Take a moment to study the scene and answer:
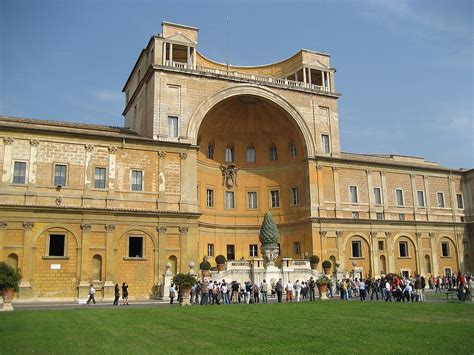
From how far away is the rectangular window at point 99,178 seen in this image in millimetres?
32688

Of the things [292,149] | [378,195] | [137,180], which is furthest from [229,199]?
[378,195]

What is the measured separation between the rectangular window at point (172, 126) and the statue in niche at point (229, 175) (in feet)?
27.2

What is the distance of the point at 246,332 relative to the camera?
12.6 meters

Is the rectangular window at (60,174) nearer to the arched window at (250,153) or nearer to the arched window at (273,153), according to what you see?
the arched window at (250,153)

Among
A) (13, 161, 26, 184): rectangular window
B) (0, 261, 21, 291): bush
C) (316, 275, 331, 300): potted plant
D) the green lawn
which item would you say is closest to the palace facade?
(13, 161, 26, 184): rectangular window

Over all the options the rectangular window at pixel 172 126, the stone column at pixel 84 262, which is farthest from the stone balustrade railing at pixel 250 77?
the stone column at pixel 84 262

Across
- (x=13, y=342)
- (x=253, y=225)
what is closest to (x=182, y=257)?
(x=253, y=225)

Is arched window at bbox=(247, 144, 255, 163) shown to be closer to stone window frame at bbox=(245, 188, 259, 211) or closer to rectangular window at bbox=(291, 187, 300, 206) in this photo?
stone window frame at bbox=(245, 188, 259, 211)

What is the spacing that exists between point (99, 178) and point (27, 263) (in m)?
7.22

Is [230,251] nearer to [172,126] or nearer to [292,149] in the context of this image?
[292,149]

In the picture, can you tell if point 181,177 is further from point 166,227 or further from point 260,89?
point 260,89

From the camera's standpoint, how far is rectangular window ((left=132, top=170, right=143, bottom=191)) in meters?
33.7

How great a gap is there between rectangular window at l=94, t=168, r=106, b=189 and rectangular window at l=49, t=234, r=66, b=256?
4107 mm

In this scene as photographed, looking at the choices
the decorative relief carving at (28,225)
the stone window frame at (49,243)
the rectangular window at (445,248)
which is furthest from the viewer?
the rectangular window at (445,248)
